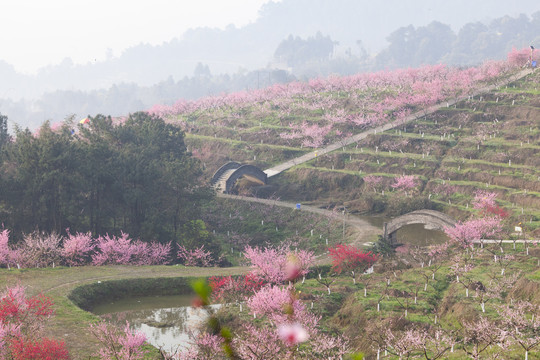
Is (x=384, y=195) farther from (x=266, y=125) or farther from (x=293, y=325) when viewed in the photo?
(x=293, y=325)

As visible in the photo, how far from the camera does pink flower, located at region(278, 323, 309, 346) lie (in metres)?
42.0

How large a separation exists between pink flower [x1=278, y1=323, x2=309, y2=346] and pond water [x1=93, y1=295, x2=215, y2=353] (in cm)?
1020

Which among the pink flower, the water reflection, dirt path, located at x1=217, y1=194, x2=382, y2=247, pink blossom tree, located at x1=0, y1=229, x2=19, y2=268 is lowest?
Answer: the water reflection

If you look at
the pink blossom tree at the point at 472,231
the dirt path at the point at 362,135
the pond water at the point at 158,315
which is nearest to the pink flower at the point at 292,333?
the pond water at the point at 158,315

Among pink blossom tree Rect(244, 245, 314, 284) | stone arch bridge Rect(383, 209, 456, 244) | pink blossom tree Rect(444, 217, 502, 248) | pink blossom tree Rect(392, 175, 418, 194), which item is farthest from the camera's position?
pink blossom tree Rect(392, 175, 418, 194)

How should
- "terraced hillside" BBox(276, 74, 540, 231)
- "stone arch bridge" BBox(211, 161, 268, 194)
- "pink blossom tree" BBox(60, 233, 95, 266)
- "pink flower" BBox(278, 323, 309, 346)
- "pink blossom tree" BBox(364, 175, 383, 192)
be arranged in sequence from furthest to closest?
"stone arch bridge" BBox(211, 161, 268, 194)
"pink blossom tree" BBox(364, 175, 383, 192)
"terraced hillside" BBox(276, 74, 540, 231)
"pink blossom tree" BBox(60, 233, 95, 266)
"pink flower" BBox(278, 323, 309, 346)

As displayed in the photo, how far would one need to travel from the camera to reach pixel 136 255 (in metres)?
69.2

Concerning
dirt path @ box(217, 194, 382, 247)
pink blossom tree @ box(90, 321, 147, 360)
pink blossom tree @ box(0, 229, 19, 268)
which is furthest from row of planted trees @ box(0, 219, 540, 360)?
pink blossom tree @ box(0, 229, 19, 268)

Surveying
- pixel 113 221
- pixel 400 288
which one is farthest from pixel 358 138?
pixel 400 288

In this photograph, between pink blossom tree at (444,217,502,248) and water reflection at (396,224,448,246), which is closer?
pink blossom tree at (444,217,502,248)

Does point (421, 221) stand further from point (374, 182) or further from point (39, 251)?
point (39, 251)

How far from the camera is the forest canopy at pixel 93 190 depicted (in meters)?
69.8

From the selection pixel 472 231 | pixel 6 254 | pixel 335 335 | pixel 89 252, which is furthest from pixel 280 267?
pixel 6 254

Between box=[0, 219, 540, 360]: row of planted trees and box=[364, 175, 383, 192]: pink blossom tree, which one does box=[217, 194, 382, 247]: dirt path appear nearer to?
box=[364, 175, 383, 192]: pink blossom tree
